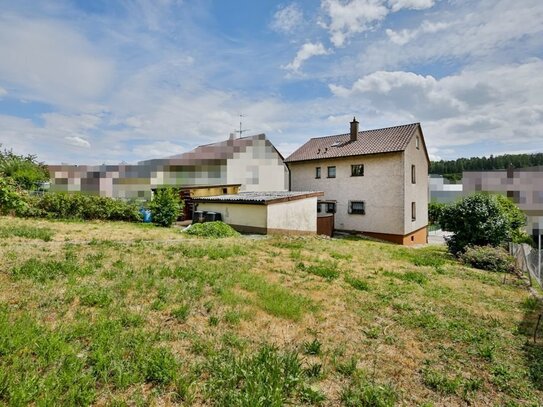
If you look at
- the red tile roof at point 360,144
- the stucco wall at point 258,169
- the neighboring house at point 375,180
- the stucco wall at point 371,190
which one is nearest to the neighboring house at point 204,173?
the stucco wall at point 258,169

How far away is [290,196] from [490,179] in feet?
152

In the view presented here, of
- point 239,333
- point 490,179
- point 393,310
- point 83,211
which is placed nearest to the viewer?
point 239,333

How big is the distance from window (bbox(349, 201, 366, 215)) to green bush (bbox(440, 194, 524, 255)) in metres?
7.03

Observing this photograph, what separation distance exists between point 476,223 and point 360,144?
431 inches

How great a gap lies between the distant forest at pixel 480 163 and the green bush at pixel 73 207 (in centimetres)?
7548

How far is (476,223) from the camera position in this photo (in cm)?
1480

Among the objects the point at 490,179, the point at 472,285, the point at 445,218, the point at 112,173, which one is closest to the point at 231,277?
the point at 472,285

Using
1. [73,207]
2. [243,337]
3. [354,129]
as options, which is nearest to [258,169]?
[354,129]

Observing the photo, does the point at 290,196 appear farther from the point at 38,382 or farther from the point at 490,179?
the point at 490,179

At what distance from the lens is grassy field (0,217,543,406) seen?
304 centimetres

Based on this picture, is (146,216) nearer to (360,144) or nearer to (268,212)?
(268,212)

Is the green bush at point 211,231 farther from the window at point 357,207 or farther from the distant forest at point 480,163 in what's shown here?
the distant forest at point 480,163

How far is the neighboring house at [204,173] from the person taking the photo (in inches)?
933

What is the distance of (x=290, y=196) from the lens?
54.3 feet
